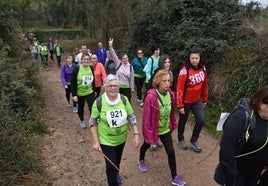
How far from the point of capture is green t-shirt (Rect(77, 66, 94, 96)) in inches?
287

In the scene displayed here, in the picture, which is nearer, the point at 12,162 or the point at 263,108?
the point at 263,108

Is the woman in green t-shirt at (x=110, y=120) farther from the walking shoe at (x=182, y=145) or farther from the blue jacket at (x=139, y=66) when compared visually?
the blue jacket at (x=139, y=66)

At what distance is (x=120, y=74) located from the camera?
8.31 metres

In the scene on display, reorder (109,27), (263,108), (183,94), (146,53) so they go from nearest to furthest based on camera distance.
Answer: (263,108)
(183,94)
(146,53)
(109,27)

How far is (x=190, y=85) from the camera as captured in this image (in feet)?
19.0

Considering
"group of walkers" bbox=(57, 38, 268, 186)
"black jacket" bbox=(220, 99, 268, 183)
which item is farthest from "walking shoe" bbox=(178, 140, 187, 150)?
"black jacket" bbox=(220, 99, 268, 183)

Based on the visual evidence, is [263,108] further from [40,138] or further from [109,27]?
[109,27]

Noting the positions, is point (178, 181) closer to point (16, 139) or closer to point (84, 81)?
point (16, 139)

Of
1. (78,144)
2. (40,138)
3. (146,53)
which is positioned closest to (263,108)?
(78,144)

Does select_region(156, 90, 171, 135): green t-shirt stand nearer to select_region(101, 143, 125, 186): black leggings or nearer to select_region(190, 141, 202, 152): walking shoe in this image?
select_region(101, 143, 125, 186): black leggings

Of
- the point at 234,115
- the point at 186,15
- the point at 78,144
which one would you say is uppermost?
the point at 186,15

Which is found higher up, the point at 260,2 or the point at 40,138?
the point at 260,2

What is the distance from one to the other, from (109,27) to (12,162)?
17.3m

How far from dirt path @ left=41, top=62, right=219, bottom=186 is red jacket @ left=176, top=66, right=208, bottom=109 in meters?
1.19
